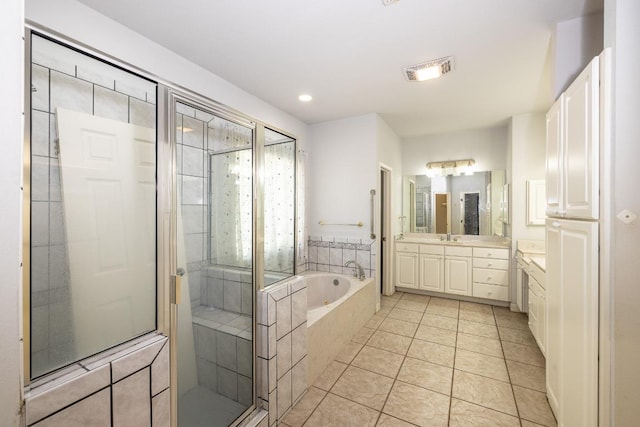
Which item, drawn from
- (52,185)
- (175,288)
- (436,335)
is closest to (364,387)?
(436,335)

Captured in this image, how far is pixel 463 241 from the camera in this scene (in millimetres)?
4219

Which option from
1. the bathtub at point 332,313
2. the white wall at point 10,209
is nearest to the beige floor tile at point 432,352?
the bathtub at point 332,313

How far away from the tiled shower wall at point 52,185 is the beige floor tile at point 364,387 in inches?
68.1

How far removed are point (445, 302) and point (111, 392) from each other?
3881 millimetres

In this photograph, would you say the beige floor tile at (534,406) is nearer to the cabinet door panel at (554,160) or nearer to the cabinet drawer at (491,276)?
the cabinet door panel at (554,160)

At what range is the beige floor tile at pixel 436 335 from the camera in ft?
9.09

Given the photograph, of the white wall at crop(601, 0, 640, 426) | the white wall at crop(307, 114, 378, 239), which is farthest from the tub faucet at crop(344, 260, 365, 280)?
the white wall at crop(601, 0, 640, 426)

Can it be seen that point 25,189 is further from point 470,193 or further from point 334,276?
point 470,193

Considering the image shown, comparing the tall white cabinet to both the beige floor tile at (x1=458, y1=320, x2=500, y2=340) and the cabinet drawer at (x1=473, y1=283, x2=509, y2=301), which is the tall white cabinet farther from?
the cabinet drawer at (x1=473, y1=283, x2=509, y2=301)

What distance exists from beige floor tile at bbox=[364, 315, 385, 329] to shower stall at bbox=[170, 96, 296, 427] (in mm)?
1770

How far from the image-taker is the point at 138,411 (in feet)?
3.51

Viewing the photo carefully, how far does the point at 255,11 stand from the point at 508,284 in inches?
158

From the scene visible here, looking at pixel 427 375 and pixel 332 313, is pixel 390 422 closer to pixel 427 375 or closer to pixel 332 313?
pixel 427 375

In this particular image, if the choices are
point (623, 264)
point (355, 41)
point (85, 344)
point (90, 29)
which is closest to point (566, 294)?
point (623, 264)
